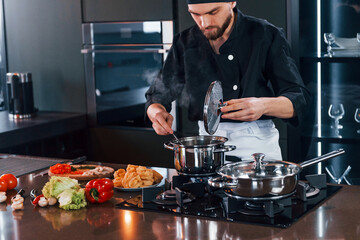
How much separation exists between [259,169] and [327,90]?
1748 millimetres

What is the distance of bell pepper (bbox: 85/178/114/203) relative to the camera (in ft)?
6.13

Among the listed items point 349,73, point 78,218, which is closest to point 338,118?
point 349,73

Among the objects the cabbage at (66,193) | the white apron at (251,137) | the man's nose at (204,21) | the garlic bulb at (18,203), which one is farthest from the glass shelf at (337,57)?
the garlic bulb at (18,203)

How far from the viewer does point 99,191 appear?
1878 millimetres

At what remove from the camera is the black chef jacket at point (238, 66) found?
259 cm

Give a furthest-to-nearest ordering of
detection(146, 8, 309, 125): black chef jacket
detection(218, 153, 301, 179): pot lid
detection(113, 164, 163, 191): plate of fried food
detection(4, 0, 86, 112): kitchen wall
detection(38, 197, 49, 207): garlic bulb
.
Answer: detection(4, 0, 86, 112): kitchen wall, detection(146, 8, 309, 125): black chef jacket, detection(113, 164, 163, 191): plate of fried food, detection(38, 197, 49, 207): garlic bulb, detection(218, 153, 301, 179): pot lid

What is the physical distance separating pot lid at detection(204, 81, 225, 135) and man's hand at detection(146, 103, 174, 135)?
281 millimetres

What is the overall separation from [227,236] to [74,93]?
2.87m

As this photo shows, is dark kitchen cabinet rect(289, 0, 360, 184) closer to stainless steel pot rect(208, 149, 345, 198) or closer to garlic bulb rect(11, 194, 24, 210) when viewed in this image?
stainless steel pot rect(208, 149, 345, 198)

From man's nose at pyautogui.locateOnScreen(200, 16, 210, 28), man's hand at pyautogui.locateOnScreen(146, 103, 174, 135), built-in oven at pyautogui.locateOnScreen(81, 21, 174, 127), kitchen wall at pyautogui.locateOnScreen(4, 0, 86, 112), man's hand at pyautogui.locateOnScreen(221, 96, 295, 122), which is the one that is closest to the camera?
man's hand at pyautogui.locateOnScreen(221, 96, 295, 122)

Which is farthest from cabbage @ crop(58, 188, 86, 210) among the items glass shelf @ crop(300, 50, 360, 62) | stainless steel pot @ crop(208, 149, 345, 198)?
glass shelf @ crop(300, 50, 360, 62)

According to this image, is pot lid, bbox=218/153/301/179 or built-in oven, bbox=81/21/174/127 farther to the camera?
built-in oven, bbox=81/21/174/127

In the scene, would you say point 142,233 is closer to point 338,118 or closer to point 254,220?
point 254,220

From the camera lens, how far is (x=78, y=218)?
68.3 inches
